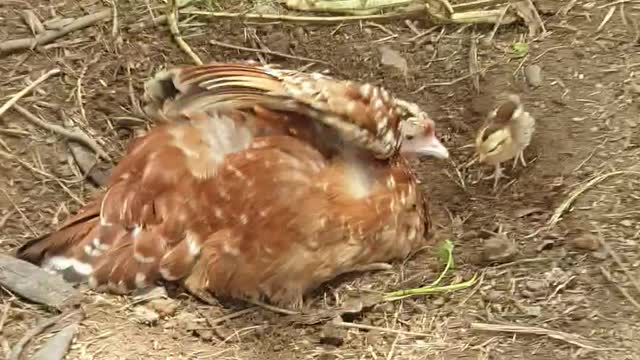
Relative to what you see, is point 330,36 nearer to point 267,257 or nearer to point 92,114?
point 92,114

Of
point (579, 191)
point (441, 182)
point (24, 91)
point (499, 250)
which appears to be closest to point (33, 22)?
point (24, 91)

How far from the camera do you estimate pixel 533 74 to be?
316 centimetres

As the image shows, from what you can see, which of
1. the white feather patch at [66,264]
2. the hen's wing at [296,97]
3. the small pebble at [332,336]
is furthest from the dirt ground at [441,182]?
the hen's wing at [296,97]

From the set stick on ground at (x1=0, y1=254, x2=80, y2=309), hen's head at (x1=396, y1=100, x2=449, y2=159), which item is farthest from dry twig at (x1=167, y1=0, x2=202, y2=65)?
stick on ground at (x1=0, y1=254, x2=80, y2=309)

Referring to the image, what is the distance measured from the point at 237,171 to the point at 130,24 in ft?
3.08

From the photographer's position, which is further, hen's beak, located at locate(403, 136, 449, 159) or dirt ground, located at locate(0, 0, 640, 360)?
hen's beak, located at locate(403, 136, 449, 159)

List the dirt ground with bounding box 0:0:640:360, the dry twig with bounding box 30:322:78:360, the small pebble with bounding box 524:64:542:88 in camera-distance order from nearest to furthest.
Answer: the dry twig with bounding box 30:322:78:360 → the dirt ground with bounding box 0:0:640:360 → the small pebble with bounding box 524:64:542:88

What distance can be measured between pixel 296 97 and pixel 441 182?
2.25 feet

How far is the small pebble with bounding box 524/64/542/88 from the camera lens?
315 centimetres

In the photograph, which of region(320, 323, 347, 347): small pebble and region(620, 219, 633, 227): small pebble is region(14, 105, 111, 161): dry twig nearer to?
region(320, 323, 347, 347): small pebble

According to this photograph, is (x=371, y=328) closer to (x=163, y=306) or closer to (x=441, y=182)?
(x=163, y=306)

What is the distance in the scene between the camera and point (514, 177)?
3.00 metres

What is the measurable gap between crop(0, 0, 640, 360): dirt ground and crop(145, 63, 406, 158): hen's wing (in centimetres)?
39

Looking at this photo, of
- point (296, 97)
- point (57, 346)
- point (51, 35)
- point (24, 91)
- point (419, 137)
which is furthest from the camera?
point (51, 35)
